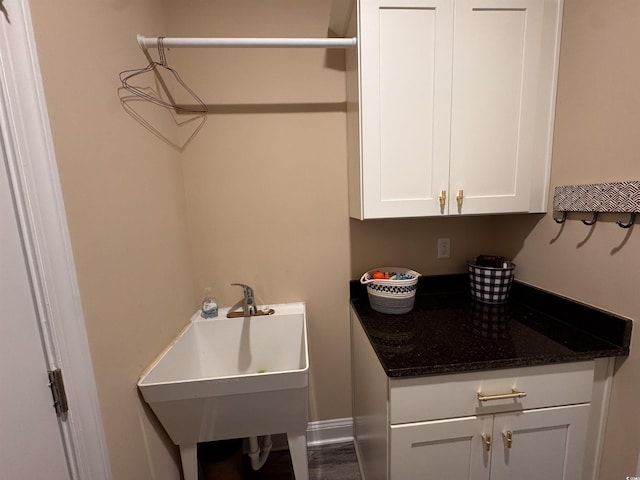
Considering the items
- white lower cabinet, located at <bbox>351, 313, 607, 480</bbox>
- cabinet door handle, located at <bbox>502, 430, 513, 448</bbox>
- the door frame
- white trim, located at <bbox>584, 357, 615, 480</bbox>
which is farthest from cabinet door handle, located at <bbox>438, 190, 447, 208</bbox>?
the door frame

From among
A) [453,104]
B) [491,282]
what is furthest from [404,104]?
[491,282]

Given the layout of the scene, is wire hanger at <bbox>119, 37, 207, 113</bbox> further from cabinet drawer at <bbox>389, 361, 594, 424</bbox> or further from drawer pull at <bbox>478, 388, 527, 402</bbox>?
drawer pull at <bbox>478, 388, 527, 402</bbox>

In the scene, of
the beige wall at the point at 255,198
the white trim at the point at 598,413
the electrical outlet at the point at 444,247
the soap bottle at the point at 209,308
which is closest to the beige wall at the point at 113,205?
the beige wall at the point at 255,198

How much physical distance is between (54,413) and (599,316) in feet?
5.69

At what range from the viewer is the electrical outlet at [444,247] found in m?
1.60

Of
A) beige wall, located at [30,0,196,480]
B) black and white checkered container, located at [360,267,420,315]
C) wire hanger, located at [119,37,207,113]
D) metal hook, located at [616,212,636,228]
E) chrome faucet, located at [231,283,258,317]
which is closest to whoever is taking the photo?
beige wall, located at [30,0,196,480]

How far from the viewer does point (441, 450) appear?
0.96 meters

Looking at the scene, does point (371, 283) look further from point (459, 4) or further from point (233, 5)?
point (233, 5)

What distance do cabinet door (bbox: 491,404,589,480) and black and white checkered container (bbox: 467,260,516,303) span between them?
0.53 m

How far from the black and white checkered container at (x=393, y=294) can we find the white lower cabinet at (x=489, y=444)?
49cm

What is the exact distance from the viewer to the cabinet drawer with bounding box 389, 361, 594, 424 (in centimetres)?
91

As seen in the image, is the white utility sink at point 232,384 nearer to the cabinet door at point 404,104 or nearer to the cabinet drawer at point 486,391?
the cabinet drawer at point 486,391

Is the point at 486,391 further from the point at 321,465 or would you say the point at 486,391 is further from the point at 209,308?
the point at 209,308

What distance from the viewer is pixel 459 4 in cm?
107
